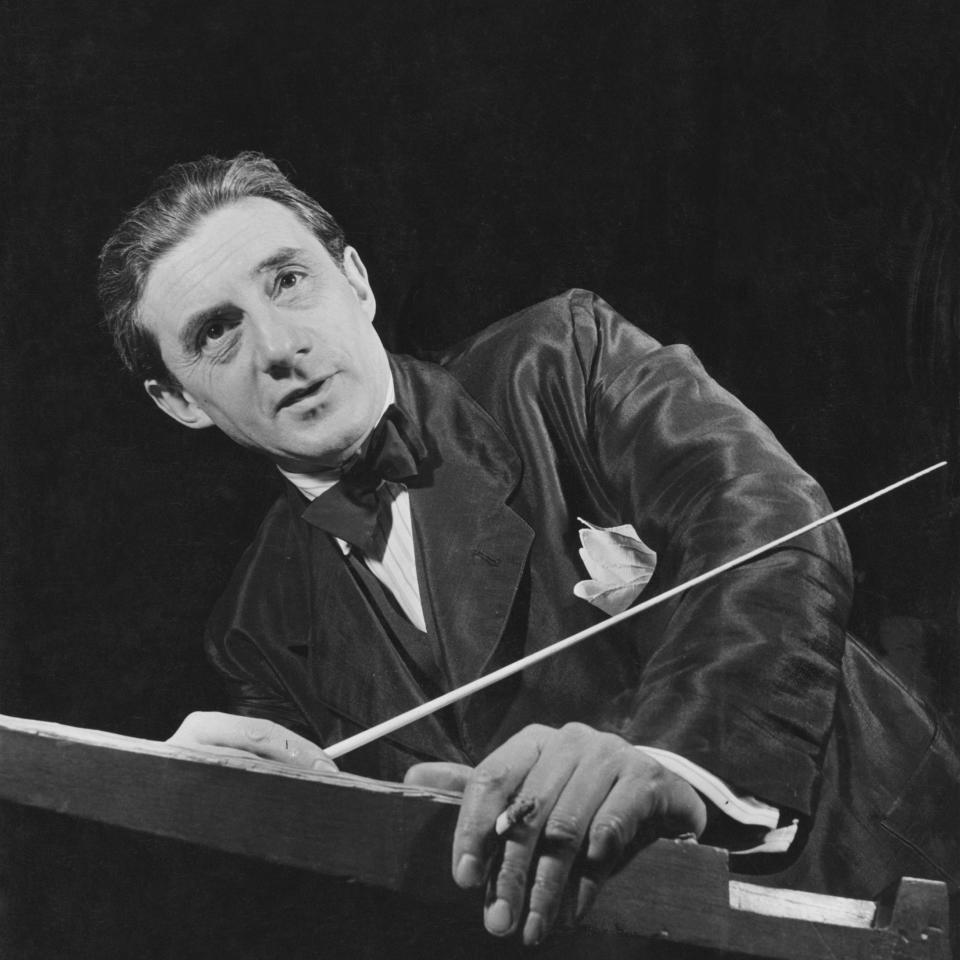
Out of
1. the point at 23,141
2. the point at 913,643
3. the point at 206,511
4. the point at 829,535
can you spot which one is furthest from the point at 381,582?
the point at 23,141

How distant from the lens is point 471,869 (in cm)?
169

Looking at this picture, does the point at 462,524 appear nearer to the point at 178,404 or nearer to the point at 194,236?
the point at 178,404

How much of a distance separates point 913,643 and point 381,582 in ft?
3.44

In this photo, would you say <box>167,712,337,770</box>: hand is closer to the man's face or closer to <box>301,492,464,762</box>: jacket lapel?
<box>301,492,464,762</box>: jacket lapel

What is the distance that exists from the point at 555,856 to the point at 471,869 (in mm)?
115

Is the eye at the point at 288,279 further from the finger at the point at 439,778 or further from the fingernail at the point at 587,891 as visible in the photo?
the fingernail at the point at 587,891

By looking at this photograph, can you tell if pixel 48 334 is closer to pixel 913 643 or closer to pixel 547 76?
pixel 547 76

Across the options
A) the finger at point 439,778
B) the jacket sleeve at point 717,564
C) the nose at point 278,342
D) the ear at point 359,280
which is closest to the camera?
the finger at point 439,778

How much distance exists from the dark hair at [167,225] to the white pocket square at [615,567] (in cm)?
81

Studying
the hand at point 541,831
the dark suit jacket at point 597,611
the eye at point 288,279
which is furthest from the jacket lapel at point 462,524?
the hand at point 541,831

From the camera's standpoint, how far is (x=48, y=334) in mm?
2854

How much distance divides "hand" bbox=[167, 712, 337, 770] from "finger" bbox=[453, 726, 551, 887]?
612 mm

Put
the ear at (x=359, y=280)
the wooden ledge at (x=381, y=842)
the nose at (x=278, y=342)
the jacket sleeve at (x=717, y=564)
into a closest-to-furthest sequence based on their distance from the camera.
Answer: the wooden ledge at (x=381, y=842)
the jacket sleeve at (x=717, y=564)
the nose at (x=278, y=342)
the ear at (x=359, y=280)

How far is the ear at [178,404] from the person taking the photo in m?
2.69
